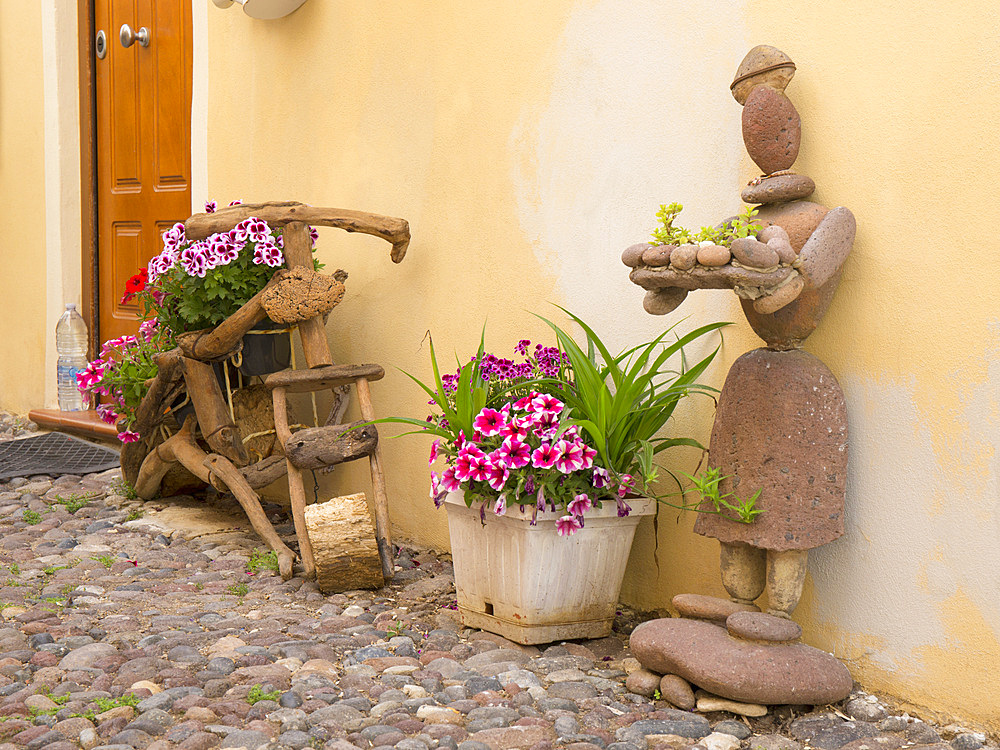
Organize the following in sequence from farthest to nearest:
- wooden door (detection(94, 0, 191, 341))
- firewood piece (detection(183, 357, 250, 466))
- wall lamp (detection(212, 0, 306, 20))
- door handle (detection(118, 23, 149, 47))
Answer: door handle (detection(118, 23, 149, 47)), wooden door (detection(94, 0, 191, 341)), wall lamp (detection(212, 0, 306, 20)), firewood piece (detection(183, 357, 250, 466))

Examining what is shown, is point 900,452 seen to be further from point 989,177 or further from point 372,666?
point 372,666

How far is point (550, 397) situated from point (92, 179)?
13.2ft

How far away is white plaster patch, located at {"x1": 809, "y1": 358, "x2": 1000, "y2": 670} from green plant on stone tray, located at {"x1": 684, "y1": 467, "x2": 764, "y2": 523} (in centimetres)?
22

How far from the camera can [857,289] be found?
198cm

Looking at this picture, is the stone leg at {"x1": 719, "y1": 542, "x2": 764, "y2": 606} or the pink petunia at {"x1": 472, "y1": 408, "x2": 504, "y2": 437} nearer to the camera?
the stone leg at {"x1": 719, "y1": 542, "x2": 764, "y2": 606}

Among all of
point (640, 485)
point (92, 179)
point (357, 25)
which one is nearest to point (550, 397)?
point (640, 485)

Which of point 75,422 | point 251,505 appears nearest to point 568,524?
point 251,505

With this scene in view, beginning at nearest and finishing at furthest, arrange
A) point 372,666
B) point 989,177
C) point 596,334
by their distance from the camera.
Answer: point 989,177
point 372,666
point 596,334

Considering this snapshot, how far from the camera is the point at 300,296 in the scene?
A: 9.76 ft

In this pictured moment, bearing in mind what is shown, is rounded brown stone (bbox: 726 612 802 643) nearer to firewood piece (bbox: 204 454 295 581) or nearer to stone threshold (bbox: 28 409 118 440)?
firewood piece (bbox: 204 454 295 581)

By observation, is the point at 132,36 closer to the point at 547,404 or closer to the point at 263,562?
the point at 263,562

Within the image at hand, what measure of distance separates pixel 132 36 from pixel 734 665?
14.2ft

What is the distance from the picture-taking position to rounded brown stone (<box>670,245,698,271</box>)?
1.79 metres

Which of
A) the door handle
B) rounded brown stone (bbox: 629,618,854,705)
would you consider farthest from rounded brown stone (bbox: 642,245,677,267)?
the door handle
